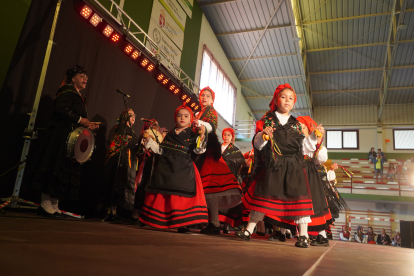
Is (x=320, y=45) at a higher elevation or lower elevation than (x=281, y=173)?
higher

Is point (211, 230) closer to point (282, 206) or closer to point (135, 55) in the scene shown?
point (282, 206)

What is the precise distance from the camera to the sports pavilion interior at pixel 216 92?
3.38 feet

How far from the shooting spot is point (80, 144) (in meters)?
2.90

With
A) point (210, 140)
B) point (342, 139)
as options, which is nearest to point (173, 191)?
point (210, 140)

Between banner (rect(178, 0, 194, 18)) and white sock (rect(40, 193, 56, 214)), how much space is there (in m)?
6.95

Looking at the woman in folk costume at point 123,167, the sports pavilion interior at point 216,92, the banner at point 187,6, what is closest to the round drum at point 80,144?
the sports pavilion interior at point 216,92

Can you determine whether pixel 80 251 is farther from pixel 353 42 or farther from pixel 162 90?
pixel 353 42

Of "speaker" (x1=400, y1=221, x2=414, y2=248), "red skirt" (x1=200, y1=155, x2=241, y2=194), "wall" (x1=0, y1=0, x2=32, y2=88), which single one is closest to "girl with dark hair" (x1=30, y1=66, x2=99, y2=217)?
"wall" (x1=0, y1=0, x2=32, y2=88)

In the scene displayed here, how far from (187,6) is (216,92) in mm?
3298

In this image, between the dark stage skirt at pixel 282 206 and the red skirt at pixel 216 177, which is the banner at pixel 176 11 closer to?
the red skirt at pixel 216 177

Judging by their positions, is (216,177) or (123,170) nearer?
(216,177)

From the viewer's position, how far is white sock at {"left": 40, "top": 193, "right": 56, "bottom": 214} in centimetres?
272

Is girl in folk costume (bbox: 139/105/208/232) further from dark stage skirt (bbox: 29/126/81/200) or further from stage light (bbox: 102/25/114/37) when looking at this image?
stage light (bbox: 102/25/114/37)

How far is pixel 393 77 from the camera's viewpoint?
13594 millimetres
